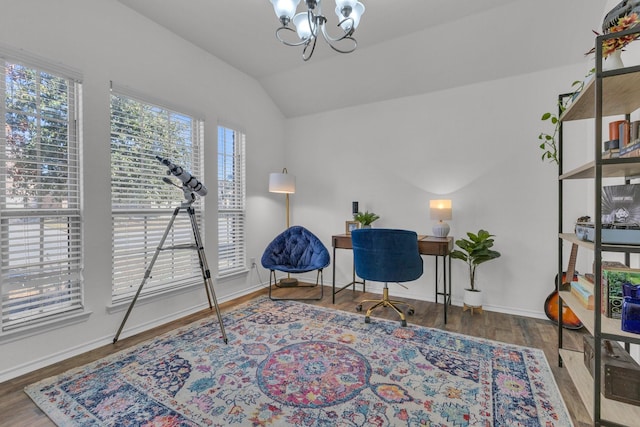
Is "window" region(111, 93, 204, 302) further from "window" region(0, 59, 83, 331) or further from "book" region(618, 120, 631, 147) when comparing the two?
"book" region(618, 120, 631, 147)

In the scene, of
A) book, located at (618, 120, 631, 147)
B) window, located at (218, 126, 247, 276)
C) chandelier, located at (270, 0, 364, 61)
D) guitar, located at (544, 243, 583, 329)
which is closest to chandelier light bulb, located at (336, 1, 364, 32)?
chandelier, located at (270, 0, 364, 61)

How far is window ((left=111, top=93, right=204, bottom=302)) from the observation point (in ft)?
8.49

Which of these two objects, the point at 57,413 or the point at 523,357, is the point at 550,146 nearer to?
the point at 523,357

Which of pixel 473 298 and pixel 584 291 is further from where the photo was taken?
pixel 473 298

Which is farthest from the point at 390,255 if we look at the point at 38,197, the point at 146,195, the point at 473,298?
the point at 38,197

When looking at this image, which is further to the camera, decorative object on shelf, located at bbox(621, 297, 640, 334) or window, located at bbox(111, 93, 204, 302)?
window, located at bbox(111, 93, 204, 302)

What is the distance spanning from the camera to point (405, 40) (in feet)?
10.2

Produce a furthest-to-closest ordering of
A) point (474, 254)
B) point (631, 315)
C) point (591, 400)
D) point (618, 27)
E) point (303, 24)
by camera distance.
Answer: point (474, 254), point (303, 24), point (591, 400), point (618, 27), point (631, 315)

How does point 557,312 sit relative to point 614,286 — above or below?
below

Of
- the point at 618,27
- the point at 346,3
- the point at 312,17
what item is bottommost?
the point at 618,27

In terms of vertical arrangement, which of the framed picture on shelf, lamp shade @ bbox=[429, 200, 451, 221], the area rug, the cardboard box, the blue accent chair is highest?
lamp shade @ bbox=[429, 200, 451, 221]

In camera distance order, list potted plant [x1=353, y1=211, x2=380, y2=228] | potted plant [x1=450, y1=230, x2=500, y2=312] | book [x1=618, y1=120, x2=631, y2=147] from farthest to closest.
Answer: potted plant [x1=353, y1=211, x2=380, y2=228] < potted plant [x1=450, y1=230, x2=500, y2=312] < book [x1=618, y1=120, x2=631, y2=147]

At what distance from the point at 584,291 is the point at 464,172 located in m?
1.86

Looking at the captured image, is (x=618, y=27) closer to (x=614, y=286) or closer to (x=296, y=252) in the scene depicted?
(x=614, y=286)
